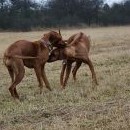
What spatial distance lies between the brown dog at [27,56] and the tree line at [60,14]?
44.7 m

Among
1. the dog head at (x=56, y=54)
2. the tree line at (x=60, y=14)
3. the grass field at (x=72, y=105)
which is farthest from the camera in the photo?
the tree line at (x=60, y=14)

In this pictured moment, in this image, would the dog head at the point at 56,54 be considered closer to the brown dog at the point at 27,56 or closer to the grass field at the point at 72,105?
the brown dog at the point at 27,56

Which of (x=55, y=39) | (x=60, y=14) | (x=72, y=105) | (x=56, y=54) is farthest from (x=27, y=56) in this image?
(x=60, y=14)

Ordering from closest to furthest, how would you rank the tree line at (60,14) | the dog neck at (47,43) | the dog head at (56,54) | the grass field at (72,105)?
the grass field at (72,105)
the dog neck at (47,43)
the dog head at (56,54)
the tree line at (60,14)

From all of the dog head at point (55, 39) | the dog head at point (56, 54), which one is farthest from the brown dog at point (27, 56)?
the dog head at point (56, 54)

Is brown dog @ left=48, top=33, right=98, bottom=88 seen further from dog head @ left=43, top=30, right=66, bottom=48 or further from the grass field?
the grass field

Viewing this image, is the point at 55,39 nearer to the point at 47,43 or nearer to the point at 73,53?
the point at 47,43

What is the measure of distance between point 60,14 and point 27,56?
56.0m

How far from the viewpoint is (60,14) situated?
65500 millimetres

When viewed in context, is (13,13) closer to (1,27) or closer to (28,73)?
(1,27)

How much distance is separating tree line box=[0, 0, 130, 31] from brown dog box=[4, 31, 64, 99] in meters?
44.7

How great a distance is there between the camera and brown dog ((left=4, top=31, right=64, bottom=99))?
31.0 feet

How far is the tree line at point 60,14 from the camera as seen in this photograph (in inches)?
2224

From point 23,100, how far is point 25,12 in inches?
2098
